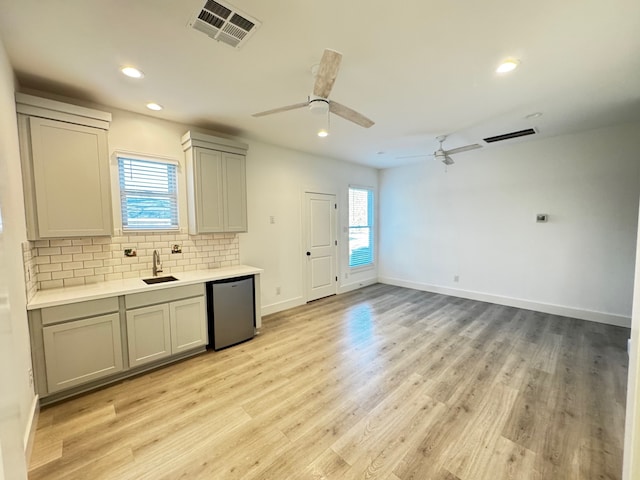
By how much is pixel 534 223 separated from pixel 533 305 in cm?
137

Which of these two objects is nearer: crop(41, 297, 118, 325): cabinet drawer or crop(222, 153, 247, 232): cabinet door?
crop(41, 297, 118, 325): cabinet drawer

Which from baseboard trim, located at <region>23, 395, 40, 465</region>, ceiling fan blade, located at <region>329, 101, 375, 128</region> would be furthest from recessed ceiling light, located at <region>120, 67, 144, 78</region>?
baseboard trim, located at <region>23, 395, 40, 465</region>

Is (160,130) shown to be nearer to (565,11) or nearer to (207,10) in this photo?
(207,10)

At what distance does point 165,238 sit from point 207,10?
8.34 feet

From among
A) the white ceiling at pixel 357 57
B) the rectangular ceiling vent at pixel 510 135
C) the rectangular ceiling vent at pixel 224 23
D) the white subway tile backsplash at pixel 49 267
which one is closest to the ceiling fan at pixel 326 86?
the white ceiling at pixel 357 57

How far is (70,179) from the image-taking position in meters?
2.52

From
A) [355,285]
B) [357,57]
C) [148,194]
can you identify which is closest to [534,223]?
[355,285]

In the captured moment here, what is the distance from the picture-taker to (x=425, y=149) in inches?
186

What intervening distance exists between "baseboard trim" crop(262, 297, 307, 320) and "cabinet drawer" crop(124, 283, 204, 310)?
1476mm

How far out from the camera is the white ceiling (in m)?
1.65

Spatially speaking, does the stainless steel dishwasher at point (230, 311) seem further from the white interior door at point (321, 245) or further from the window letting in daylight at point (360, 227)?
the window letting in daylight at point (360, 227)

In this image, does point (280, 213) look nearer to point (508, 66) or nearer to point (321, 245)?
point (321, 245)

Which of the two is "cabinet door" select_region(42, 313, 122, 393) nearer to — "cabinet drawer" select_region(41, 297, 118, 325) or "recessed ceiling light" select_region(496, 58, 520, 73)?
"cabinet drawer" select_region(41, 297, 118, 325)

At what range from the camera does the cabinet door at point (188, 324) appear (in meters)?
2.94
